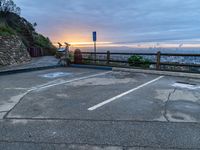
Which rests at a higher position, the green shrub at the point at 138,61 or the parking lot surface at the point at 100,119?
the green shrub at the point at 138,61

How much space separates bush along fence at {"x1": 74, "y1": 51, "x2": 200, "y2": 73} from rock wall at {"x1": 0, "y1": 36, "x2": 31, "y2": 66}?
13.0 feet

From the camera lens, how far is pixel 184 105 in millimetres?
4426

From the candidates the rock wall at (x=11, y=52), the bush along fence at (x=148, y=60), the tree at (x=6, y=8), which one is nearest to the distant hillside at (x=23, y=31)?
the tree at (x=6, y=8)

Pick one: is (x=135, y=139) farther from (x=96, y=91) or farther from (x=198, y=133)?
(x=96, y=91)

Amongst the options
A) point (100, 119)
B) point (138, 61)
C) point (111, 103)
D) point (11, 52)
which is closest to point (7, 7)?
point (11, 52)

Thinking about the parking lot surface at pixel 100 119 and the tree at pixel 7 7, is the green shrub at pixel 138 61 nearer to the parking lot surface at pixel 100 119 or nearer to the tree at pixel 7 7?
the parking lot surface at pixel 100 119

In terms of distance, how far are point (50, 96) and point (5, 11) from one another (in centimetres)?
1462

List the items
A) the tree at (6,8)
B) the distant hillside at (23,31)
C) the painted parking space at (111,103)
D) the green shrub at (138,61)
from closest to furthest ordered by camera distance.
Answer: the painted parking space at (111,103)
the green shrub at (138,61)
the tree at (6,8)
the distant hillside at (23,31)

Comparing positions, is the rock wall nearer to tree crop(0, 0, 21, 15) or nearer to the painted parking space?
tree crop(0, 0, 21, 15)

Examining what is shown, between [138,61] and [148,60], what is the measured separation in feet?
1.86

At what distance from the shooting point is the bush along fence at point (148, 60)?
855 cm

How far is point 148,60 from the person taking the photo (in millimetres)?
9812

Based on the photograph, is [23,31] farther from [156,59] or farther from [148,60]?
[156,59]

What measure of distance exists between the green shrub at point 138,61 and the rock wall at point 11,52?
7345mm
